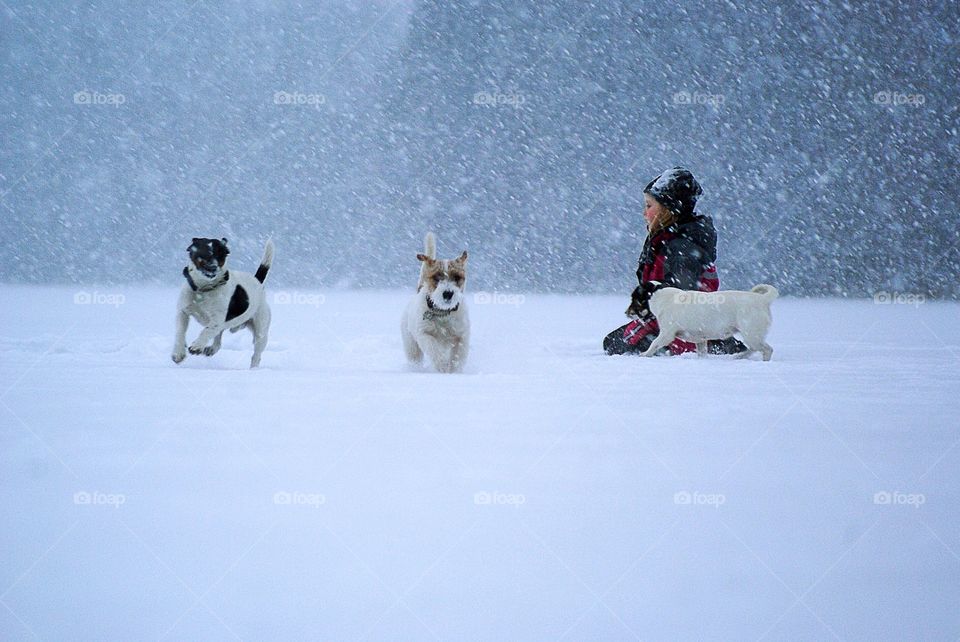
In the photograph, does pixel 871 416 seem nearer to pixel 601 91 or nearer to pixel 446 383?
pixel 446 383

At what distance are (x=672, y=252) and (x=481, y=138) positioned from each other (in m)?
14.6

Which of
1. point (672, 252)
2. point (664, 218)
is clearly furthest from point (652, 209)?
point (672, 252)

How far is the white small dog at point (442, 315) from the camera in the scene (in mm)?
4406

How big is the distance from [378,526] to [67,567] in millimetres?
772

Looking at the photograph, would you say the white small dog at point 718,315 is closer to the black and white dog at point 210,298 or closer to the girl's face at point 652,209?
the girl's face at point 652,209

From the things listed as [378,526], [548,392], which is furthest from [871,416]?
[378,526]

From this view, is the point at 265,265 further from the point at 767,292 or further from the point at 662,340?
the point at 767,292

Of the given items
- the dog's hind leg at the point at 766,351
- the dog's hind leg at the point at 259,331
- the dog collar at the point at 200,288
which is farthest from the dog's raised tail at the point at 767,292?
the dog collar at the point at 200,288

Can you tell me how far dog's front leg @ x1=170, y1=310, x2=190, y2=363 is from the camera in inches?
172

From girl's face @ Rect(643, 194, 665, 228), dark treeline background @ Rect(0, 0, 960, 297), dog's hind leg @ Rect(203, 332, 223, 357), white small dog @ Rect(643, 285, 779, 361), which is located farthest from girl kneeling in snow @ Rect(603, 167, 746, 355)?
dark treeline background @ Rect(0, 0, 960, 297)

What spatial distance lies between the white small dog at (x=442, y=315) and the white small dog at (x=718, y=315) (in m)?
1.39

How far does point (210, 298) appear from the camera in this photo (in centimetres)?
443

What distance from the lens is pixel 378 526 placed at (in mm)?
2107

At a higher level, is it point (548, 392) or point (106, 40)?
point (106, 40)
